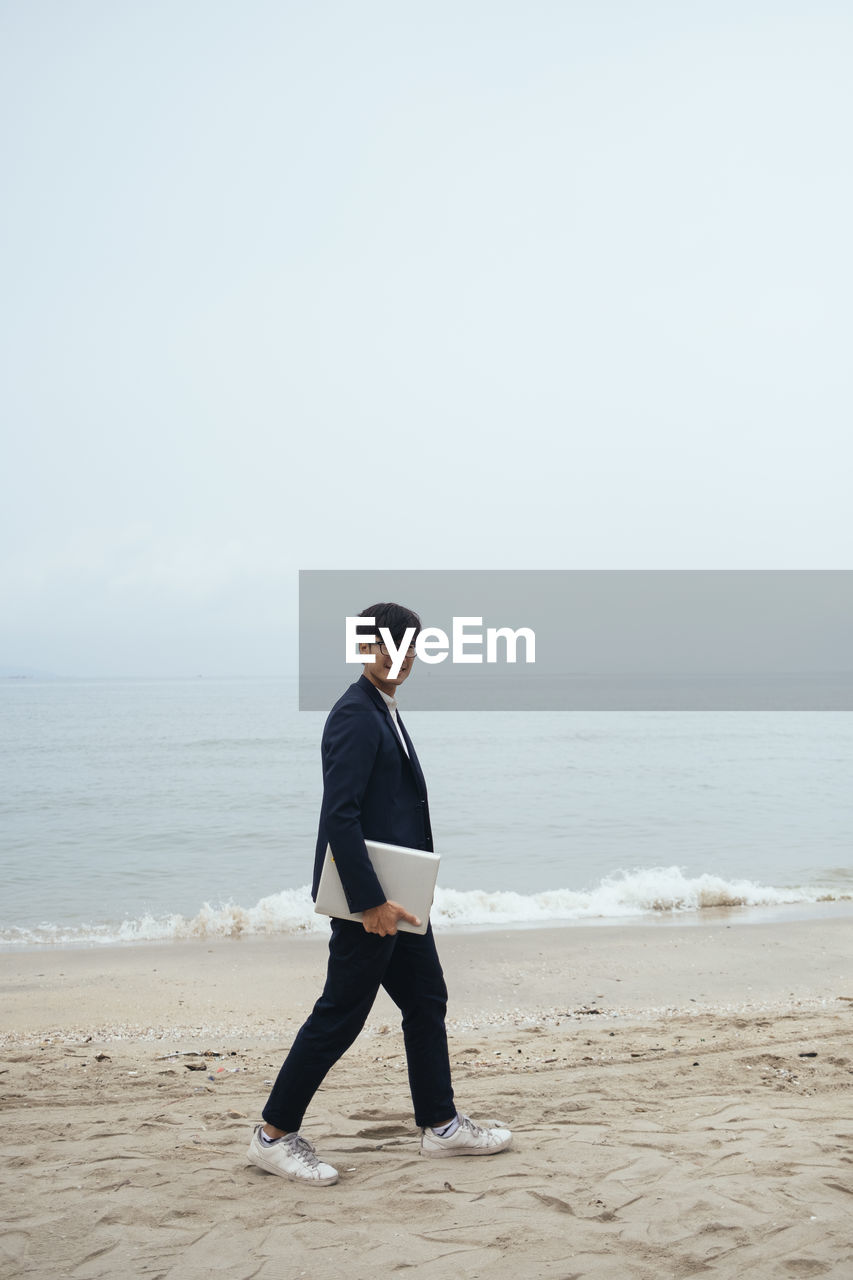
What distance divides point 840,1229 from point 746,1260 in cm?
37

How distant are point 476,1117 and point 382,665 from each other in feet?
6.49

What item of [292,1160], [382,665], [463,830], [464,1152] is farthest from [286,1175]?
[463,830]

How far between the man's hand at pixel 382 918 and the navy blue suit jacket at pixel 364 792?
0.10 feet

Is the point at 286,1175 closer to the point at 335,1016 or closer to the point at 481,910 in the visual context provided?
the point at 335,1016

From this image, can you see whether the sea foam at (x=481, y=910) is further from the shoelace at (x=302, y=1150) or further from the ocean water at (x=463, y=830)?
the shoelace at (x=302, y=1150)

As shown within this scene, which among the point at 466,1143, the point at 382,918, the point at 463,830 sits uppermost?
the point at 382,918

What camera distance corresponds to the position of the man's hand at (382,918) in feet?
10.6

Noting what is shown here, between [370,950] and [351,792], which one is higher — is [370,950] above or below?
below

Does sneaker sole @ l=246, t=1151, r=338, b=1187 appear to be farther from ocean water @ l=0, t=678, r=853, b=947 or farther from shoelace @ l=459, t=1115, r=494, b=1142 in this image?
ocean water @ l=0, t=678, r=853, b=947

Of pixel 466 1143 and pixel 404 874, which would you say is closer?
pixel 404 874

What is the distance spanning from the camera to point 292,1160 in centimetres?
329

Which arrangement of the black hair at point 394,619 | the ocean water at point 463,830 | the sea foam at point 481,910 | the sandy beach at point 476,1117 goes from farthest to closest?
the ocean water at point 463,830, the sea foam at point 481,910, the black hair at point 394,619, the sandy beach at point 476,1117

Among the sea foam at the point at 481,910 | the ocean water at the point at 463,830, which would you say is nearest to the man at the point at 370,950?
the sea foam at the point at 481,910

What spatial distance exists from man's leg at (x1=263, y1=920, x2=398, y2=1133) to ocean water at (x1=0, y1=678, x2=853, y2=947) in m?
5.83
